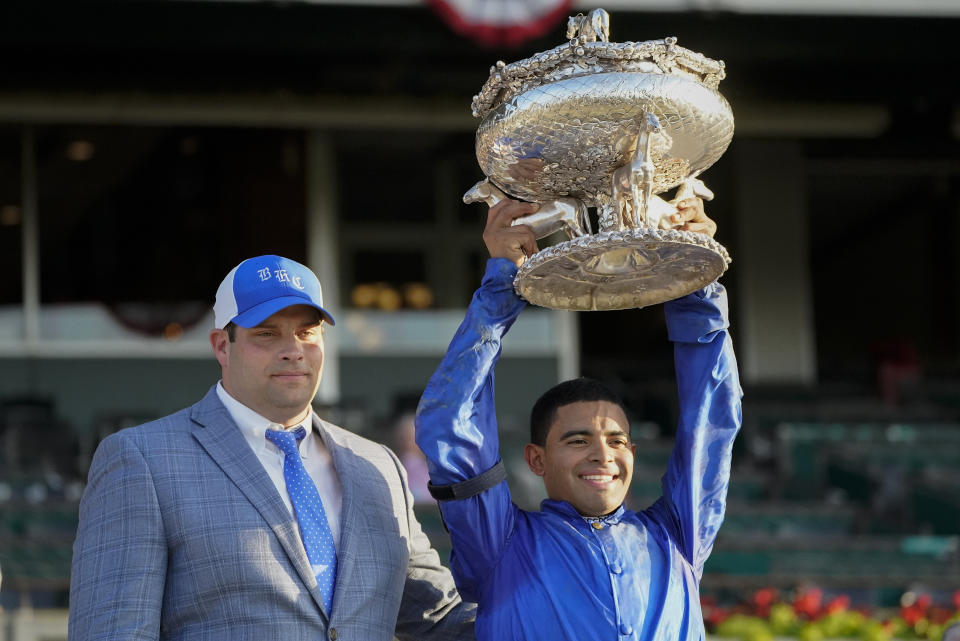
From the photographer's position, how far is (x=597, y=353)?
61.9ft

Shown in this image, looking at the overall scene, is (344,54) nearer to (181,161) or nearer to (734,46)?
(181,161)

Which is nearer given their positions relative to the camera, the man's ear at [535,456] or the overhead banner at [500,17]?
the man's ear at [535,456]

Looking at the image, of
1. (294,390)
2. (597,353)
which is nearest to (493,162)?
(294,390)

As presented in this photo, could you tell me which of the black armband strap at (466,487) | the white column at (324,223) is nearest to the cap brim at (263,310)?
the black armband strap at (466,487)

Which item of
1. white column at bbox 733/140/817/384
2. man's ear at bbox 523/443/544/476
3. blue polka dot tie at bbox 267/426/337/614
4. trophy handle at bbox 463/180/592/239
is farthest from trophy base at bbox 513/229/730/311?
white column at bbox 733/140/817/384

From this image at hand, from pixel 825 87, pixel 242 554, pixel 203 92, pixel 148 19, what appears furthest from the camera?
pixel 825 87

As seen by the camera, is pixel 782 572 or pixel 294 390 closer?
pixel 294 390

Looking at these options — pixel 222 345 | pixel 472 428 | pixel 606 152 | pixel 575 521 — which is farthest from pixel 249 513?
pixel 606 152

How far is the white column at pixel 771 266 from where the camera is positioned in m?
13.9

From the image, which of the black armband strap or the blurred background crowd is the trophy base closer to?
the black armband strap

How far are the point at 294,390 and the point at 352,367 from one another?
9.09m

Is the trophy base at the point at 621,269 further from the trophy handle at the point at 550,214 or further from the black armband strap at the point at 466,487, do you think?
the black armband strap at the point at 466,487

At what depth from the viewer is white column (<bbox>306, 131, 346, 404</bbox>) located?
12.1 metres

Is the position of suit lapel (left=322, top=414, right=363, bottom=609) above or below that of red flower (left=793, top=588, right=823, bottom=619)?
above
